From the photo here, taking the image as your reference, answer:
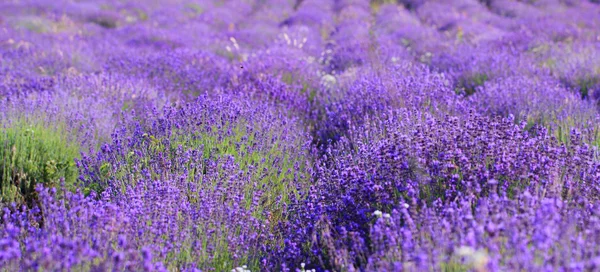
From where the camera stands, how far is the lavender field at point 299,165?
1.96 metres

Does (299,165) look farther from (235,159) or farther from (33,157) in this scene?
Answer: (33,157)

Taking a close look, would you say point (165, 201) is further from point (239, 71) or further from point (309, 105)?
point (239, 71)

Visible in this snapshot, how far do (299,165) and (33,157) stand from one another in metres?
1.77

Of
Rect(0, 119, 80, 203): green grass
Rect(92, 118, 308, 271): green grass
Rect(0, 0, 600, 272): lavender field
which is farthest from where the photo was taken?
Rect(0, 119, 80, 203): green grass

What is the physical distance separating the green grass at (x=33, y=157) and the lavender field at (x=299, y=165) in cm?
2

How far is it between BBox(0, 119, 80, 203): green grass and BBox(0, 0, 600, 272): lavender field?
0.02 metres

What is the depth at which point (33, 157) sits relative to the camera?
11.8 ft

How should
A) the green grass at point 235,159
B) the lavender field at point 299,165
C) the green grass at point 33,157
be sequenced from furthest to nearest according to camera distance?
the green grass at point 33,157
the green grass at point 235,159
the lavender field at point 299,165

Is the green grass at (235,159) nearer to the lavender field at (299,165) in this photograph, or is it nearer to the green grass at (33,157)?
the lavender field at (299,165)

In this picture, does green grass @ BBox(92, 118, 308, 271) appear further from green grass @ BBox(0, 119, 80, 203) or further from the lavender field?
green grass @ BBox(0, 119, 80, 203)

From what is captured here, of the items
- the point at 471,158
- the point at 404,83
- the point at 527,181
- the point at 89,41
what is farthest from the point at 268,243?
the point at 89,41

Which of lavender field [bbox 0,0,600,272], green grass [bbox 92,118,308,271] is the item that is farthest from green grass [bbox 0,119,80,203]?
green grass [bbox 92,118,308,271]

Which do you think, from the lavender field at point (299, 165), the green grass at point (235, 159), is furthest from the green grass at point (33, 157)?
the green grass at point (235, 159)

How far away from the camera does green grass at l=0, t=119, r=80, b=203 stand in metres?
3.46
